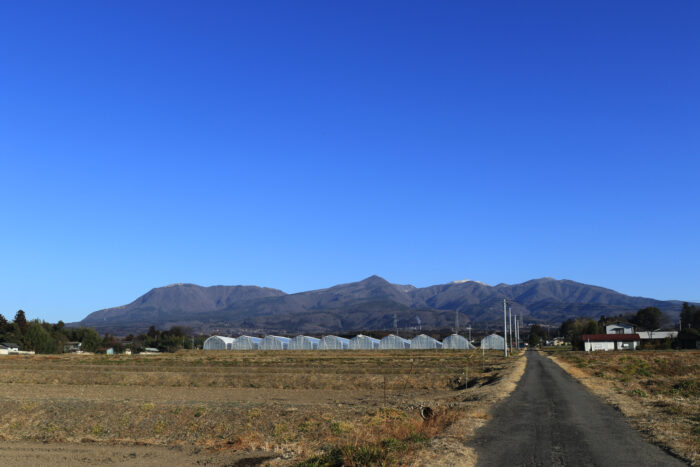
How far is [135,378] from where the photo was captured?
61906mm

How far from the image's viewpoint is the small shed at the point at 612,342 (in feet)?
481

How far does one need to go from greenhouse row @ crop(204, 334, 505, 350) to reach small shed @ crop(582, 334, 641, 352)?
25950mm

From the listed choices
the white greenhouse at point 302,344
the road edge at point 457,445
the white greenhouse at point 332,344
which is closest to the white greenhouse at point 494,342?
the white greenhouse at point 332,344

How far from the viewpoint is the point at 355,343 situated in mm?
176125

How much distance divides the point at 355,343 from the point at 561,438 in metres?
158

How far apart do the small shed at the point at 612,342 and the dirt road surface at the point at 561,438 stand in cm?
12544

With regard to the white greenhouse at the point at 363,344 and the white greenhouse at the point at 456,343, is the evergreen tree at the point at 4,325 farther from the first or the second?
the white greenhouse at the point at 456,343

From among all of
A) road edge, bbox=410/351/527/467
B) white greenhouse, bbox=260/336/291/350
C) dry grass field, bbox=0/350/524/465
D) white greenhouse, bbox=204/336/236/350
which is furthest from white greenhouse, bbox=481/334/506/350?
road edge, bbox=410/351/527/467

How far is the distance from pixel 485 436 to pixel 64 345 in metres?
165

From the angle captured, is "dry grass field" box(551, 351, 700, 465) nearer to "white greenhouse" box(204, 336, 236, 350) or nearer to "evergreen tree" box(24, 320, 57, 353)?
"evergreen tree" box(24, 320, 57, 353)

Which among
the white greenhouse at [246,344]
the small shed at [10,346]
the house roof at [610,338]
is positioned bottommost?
the white greenhouse at [246,344]

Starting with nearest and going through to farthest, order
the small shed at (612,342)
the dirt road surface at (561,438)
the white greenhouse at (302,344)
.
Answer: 1. the dirt road surface at (561,438)
2. the small shed at (612,342)
3. the white greenhouse at (302,344)

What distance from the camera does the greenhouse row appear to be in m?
166

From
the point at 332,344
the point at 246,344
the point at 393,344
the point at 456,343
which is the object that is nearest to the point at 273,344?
the point at 246,344
